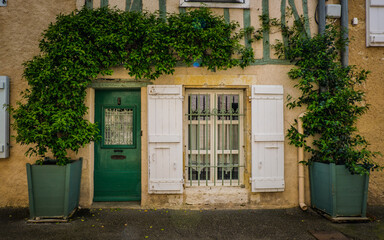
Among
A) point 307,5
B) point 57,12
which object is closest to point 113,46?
point 57,12

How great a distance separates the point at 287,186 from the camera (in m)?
4.01

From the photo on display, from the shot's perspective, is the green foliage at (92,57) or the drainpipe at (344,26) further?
the drainpipe at (344,26)

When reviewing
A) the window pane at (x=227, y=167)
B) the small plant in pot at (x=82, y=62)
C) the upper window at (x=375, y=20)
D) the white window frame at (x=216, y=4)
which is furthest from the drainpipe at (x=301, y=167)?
the white window frame at (x=216, y=4)

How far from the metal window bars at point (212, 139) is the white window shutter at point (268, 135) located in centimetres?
33

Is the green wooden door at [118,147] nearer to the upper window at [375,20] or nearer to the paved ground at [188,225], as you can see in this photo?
the paved ground at [188,225]

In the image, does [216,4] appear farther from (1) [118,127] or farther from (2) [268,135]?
(1) [118,127]

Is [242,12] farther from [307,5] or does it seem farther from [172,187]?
[172,187]

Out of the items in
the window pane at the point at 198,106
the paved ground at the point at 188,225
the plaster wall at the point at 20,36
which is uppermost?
the plaster wall at the point at 20,36

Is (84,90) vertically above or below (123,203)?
above

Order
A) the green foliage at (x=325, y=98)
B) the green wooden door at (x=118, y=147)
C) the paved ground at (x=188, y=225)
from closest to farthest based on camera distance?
the paved ground at (x=188, y=225)
the green foliage at (x=325, y=98)
the green wooden door at (x=118, y=147)

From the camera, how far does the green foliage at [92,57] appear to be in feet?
10.9

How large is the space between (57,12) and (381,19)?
17.4 ft

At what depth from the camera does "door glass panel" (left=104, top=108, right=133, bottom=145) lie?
412 cm

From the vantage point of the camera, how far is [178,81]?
13.0 feet
